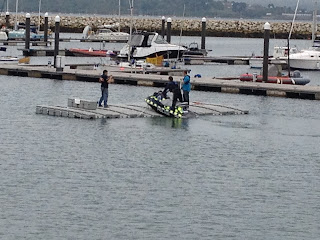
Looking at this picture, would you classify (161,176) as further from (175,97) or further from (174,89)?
(175,97)

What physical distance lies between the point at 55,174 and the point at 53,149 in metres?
4.24

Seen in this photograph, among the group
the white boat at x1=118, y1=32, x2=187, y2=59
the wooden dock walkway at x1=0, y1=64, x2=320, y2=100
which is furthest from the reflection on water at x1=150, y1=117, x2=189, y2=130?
the white boat at x1=118, y1=32, x2=187, y2=59

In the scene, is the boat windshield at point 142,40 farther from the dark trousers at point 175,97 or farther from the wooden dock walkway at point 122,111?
the dark trousers at point 175,97

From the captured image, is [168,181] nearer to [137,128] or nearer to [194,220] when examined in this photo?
[194,220]

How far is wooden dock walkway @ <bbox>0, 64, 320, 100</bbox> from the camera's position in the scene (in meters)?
49.2

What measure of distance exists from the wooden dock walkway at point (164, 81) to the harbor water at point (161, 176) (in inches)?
153

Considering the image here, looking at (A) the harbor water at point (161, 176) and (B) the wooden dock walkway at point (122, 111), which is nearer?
(A) the harbor water at point (161, 176)

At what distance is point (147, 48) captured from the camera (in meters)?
68.4

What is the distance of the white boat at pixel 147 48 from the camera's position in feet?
221

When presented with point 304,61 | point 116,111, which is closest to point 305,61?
point 304,61

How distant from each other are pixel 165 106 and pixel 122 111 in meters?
1.72

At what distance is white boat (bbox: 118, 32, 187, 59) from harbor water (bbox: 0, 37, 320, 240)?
892 inches

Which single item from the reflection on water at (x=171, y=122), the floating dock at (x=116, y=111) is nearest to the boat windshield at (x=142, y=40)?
the floating dock at (x=116, y=111)

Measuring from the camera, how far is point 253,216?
25.4 metres
